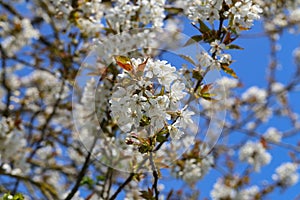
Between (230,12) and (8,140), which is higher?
(8,140)

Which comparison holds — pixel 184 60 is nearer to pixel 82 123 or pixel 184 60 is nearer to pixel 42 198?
pixel 82 123

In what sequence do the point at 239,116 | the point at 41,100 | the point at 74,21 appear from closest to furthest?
the point at 74,21 < the point at 41,100 < the point at 239,116

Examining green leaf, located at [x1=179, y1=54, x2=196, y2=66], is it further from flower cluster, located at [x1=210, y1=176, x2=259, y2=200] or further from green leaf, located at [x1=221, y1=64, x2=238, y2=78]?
flower cluster, located at [x1=210, y1=176, x2=259, y2=200]

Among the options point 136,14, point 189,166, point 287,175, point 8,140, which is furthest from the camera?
point 287,175

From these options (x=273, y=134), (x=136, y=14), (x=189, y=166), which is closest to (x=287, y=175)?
(x=273, y=134)

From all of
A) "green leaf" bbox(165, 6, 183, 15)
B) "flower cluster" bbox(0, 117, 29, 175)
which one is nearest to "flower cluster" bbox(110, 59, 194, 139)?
"green leaf" bbox(165, 6, 183, 15)

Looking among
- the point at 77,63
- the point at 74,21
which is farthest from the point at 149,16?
the point at 77,63

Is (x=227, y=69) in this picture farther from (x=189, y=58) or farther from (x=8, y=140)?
(x=8, y=140)

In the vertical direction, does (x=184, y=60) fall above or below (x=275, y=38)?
below

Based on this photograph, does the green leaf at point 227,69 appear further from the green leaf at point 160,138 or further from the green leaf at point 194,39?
the green leaf at point 160,138

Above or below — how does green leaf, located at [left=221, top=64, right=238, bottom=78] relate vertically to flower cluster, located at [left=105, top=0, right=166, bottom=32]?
below

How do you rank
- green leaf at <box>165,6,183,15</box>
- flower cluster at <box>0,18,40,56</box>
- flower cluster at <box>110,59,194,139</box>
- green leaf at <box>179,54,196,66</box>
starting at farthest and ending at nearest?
flower cluster at <box>0,18,40,56</box>
green leaf at <box>165,6,183,15</box>
green leaf at <box>179,54,196,66</box>
flower cluster at <box>110,59,194,139</box>
